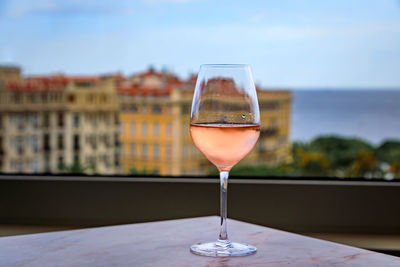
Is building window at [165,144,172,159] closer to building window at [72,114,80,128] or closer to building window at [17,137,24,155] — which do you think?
building window at [72,114,80,128]

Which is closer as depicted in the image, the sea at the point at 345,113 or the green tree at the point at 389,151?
the green tree at the point at 389,151

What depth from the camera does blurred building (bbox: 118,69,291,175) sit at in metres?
2.39

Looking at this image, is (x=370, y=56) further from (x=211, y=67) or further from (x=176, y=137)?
(x=211, y=67)

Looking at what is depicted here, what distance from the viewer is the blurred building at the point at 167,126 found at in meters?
2.39

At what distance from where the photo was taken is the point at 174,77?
2.57 m

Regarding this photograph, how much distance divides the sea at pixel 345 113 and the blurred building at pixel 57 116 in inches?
33.1

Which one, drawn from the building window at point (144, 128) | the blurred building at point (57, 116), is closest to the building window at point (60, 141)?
the blurred building at point (57, 116)

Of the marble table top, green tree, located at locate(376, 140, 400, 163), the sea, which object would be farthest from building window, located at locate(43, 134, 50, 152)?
the marble table top

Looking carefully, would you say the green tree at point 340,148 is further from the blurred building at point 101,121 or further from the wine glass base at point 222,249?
the wine glass base at point 222,249

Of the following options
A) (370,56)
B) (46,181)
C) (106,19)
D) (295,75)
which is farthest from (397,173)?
(106,19)

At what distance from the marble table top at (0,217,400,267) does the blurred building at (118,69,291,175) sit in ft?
4.69

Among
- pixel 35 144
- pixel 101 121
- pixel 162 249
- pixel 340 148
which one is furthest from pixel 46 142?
pixel 162 249

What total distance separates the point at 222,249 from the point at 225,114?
0.15 meters

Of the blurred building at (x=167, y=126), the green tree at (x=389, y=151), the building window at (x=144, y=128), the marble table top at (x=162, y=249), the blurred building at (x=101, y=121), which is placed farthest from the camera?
the building window at (x=144, y=128)
